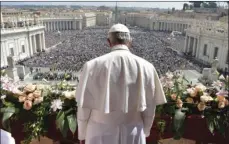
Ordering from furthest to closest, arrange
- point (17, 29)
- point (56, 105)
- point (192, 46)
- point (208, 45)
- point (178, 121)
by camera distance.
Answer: point (192, 46) < point (17, 29) < point (208, 45) < point (178, 121) < point (56, 105)

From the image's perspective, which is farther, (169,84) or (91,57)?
(91,57)

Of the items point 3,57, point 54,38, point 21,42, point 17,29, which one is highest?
point 17,29

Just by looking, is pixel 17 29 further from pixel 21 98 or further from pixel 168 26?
pixel 168 26

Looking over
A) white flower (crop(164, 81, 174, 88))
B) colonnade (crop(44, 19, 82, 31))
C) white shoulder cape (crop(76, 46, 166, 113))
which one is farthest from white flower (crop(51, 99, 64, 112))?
colonnade (crop(44, 19, 82, 31))

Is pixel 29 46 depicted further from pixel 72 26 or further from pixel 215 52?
pixel 72 26

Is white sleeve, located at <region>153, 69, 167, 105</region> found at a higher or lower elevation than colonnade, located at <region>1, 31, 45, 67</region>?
higher

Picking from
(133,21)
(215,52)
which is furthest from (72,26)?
(215,52)

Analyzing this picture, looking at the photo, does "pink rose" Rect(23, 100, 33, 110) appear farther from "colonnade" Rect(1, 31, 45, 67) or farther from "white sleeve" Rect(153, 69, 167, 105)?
"colonnade" Rect(1, 31, 45, 67)

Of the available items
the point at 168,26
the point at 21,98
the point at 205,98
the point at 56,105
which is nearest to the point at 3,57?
the point at 21,98
